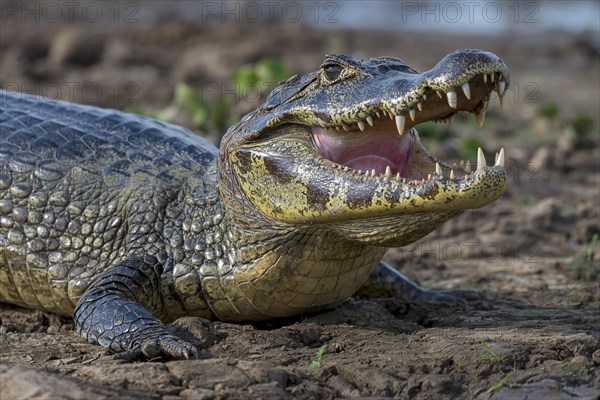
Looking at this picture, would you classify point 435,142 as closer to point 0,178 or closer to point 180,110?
point 180,110

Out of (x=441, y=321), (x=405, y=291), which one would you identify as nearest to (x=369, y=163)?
(x=441, y=321)

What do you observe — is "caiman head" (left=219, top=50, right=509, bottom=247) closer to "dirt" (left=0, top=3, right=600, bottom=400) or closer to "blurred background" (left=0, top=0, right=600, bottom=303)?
"dirt" (left=0, top=3, right=600, bottom=400)

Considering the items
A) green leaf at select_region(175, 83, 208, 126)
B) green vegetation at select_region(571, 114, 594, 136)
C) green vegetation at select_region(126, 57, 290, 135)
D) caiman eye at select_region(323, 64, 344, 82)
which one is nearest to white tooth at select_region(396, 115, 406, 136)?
caiman eye at select_region(323, 64, 344, 82)

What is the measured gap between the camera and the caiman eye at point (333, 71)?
4.59 meters

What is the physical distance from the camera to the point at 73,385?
3.66 m

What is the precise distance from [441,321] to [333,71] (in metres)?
1.44

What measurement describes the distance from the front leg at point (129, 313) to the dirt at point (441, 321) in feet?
0.31

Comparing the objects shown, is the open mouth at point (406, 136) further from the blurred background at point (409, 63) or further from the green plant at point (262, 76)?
the green plant at point (262, 76)

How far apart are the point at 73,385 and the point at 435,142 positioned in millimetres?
6752

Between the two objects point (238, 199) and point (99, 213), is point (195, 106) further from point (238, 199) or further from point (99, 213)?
point (238, 199)

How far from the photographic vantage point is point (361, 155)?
15.6 feet

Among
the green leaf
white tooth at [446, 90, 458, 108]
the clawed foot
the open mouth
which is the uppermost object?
white tooth at [446, 90, 458, 108]

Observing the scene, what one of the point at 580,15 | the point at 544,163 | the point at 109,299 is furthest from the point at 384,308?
the point at 580,15

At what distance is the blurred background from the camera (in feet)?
24.3
